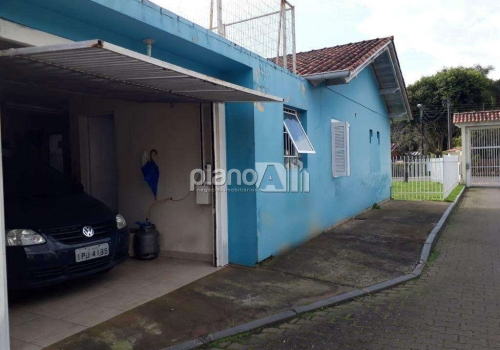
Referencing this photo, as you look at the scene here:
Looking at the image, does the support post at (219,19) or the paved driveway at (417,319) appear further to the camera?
the support post at (219,19)

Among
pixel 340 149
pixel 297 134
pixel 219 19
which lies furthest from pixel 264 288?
pixel 340 149

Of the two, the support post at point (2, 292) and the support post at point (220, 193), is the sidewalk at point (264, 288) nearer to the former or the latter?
the support post at point (220, 193)

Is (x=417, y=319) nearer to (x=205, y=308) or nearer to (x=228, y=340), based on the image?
(x=228, y=340)

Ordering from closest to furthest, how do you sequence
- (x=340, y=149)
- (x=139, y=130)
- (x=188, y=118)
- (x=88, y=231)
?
(x=88, y=231), (x=188, y=118), (x=139, y=130), (x=340, y=149)

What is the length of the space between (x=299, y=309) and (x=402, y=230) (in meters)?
5.09

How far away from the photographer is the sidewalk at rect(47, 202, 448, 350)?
3.92 m

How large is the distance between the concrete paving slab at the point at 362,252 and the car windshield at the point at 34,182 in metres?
3.20

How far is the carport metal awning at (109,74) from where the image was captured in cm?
310

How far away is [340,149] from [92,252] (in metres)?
6.02

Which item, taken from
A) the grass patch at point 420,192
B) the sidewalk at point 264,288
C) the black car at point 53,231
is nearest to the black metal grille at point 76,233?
the black car at point 53,231

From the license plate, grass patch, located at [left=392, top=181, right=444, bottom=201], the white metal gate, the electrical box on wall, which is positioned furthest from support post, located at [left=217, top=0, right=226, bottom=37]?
the white metal gate

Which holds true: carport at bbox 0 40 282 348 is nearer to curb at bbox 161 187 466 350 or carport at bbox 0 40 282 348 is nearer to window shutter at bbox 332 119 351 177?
curb at bbox 161 187 466 350

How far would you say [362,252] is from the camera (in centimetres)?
701

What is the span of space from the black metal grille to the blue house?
148 cm
